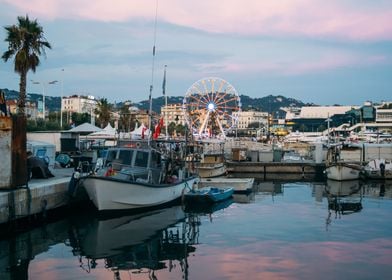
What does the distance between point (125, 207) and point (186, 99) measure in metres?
58.5

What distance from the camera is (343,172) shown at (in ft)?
143

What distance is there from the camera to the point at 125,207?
23.8 metres

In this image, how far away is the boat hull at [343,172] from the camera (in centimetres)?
4356

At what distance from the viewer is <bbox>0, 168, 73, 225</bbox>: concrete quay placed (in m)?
18.8

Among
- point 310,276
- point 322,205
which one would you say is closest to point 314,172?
point 322,205

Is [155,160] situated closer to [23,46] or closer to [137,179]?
[137,179]

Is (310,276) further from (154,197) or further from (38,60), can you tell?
(38,60)

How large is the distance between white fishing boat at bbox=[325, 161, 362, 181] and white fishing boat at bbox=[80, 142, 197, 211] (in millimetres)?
18274

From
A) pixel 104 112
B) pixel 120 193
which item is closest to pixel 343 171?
pixel 120 193

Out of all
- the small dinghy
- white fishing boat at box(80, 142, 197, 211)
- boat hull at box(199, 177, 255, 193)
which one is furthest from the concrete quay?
boat hull at box(199, 177, 255, 193)

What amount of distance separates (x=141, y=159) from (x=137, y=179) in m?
1.35

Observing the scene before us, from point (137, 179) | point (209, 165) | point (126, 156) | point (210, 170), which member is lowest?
point (210, 170)

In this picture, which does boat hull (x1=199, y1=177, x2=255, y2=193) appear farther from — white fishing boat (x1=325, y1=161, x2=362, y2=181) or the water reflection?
white fishing boat (x1=325, y1=161, x2=362, y2=181)

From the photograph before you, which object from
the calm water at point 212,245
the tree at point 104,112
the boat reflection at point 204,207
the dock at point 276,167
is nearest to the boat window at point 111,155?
the calm water at point 212,245
